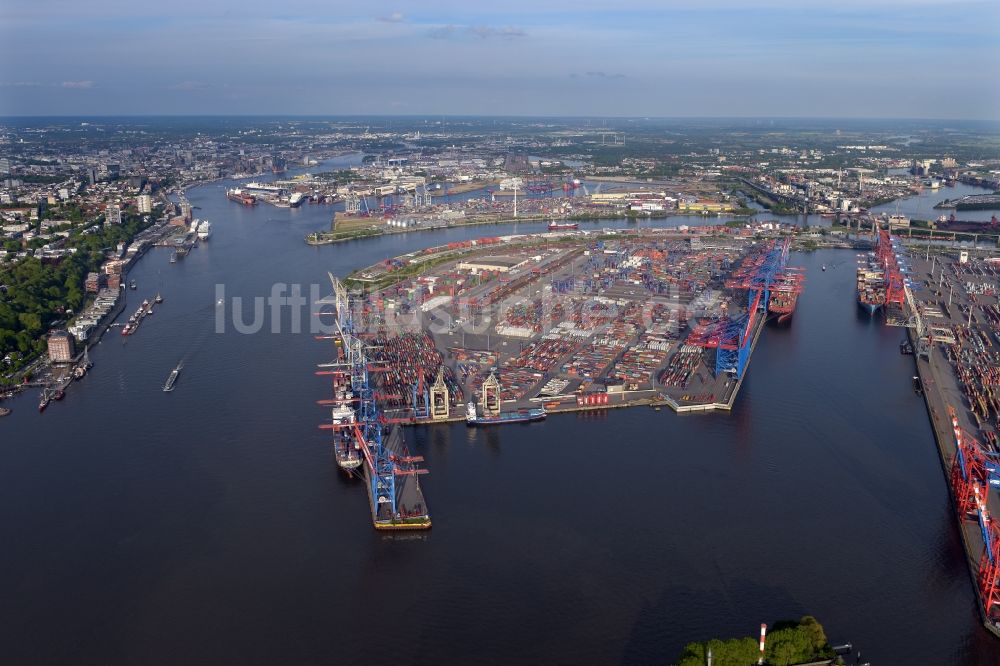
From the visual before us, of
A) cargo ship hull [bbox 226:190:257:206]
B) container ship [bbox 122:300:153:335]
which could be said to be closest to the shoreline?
container ship [bbox 122:300:153:335]

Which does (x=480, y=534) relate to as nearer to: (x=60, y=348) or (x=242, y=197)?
(x=60, y=348)

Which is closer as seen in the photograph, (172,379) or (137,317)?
(172,379)

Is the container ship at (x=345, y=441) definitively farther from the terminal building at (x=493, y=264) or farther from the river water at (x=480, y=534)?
the terminal building at (x=493, y=264)

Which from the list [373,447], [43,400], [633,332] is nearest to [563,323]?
[633,332]

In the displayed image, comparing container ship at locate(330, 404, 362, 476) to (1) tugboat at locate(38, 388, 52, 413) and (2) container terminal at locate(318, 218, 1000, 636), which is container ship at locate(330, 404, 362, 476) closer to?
(2) container terminal at locate(318, 218, 1000, 636)

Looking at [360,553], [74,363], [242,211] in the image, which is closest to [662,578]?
[360,553]

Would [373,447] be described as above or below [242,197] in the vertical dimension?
below

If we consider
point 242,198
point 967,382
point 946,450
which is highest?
point 242,198
